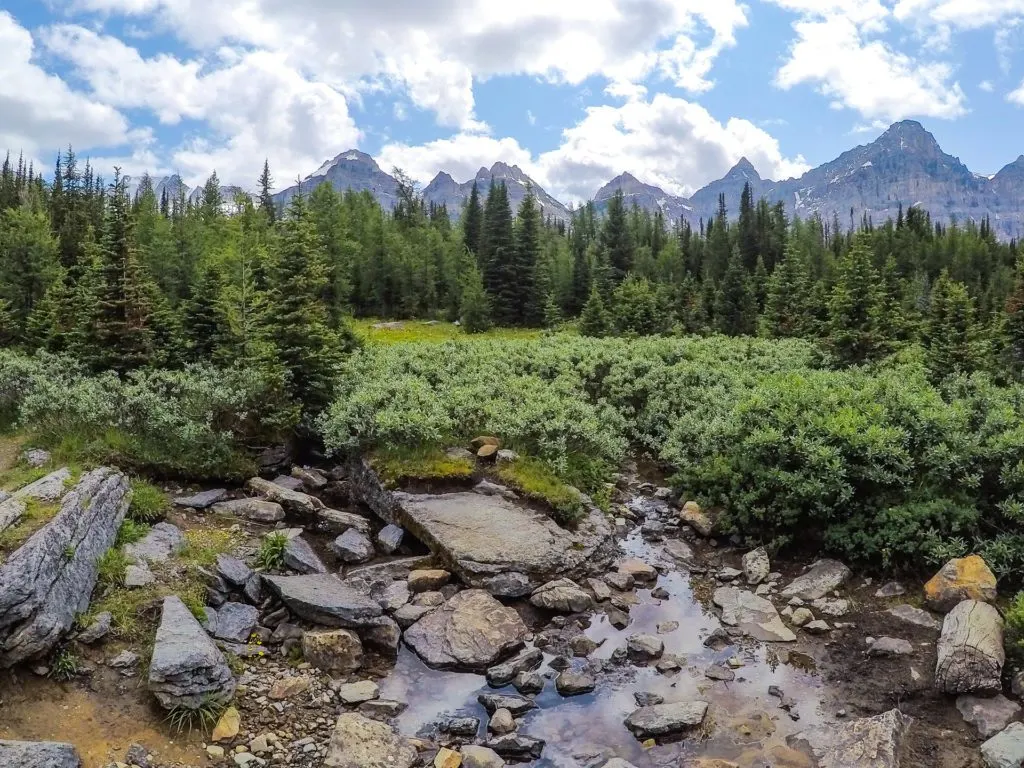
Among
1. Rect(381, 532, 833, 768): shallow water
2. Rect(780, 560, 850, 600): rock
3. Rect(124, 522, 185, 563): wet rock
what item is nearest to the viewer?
Rect(381, 532, 833, 768): shallow water

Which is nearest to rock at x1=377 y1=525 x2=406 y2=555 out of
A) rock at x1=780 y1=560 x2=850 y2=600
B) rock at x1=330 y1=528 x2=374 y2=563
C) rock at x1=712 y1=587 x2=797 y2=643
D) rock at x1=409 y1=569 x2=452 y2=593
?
rock at x1=330 y1=528 x2=374 y2=563

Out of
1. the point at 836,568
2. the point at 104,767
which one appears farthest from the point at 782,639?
the point at 104,767

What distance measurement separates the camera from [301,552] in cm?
1131

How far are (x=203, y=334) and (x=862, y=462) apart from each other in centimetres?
1895

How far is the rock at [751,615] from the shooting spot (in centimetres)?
969

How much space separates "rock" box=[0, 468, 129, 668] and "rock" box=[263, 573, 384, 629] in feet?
8.18

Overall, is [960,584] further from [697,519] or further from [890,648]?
[697,519]

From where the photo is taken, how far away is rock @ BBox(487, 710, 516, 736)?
7723 mm

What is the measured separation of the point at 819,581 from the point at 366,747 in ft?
24.7

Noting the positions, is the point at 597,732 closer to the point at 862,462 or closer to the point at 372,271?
the point at 862,462

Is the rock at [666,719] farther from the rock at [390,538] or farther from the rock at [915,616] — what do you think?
the rock at [390,538]

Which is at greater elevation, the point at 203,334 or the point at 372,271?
the point at 372,271

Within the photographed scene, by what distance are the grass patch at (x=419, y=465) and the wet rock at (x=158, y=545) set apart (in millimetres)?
4150

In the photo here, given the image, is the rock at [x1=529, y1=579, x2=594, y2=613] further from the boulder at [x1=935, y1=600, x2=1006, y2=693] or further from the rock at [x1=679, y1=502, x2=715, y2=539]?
the boulder at [x1=935, y1=600, x2=1006, y2=693]
